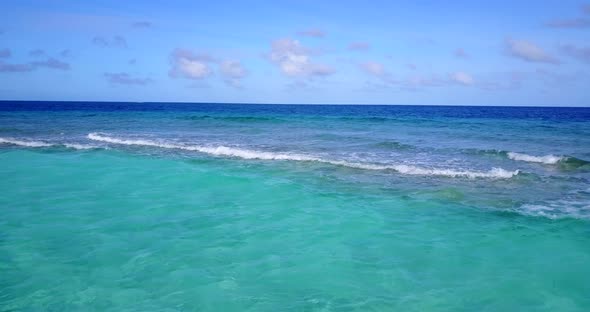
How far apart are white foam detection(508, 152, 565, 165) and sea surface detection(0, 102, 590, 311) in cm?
190

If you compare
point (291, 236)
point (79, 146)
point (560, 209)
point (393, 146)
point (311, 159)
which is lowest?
point (291, 236)

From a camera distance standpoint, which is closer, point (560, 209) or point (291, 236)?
point (291, 236)

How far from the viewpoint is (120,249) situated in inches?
310

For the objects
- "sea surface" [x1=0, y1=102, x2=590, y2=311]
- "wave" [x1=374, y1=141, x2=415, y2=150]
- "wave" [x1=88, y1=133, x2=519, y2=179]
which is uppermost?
"wave" [x1=374, y1=141, x2=415, y2=150]

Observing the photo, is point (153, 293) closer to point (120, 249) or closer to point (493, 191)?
point (120, 249)

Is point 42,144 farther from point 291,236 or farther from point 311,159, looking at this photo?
point 291,236

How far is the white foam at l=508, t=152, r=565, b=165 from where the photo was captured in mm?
19078

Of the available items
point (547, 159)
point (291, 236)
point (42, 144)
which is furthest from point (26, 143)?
point (547, 159)

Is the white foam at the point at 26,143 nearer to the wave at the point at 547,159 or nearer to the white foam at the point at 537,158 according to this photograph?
the wave at the point at 547,159

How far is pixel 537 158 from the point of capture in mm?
19969

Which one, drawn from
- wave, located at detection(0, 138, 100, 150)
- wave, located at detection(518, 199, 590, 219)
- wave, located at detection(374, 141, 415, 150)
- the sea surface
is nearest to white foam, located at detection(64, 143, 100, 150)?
wave, located at detection(0, 138, 100, 150)

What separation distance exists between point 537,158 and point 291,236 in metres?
15.9

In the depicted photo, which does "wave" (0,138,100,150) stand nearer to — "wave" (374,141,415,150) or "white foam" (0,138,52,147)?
"white foam" (0,138,52,147)

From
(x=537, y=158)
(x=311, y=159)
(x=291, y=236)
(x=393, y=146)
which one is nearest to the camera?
(x=291, y=236)
